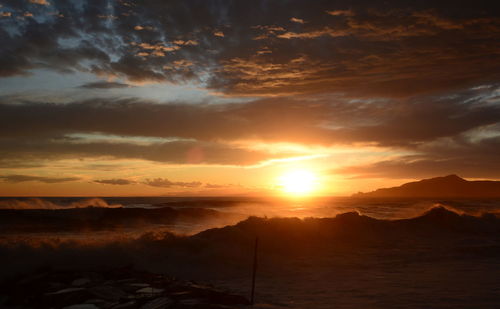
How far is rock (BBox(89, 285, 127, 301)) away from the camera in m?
8.31

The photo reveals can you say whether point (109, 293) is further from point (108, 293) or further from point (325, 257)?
point (325, 257)

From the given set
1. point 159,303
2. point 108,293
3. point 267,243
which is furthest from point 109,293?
point 267,243

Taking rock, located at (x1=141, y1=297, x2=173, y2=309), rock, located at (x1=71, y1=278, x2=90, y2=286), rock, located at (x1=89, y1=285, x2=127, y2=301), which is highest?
rock, located at (x1=141, y1=297, x2=173, y2=309)

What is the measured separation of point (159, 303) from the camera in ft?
25.0

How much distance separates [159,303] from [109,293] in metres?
1.68

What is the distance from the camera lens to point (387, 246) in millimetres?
16703

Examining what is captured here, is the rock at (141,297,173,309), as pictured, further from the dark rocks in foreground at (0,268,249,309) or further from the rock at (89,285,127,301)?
the rock at (89,285,127,301)

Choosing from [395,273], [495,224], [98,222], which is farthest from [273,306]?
[98,222]

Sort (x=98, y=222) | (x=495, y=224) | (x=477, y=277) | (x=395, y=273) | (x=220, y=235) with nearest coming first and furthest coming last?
(x=477, y=277), (x=395, y=273), (x=220, y=235), (x=495, y=224), (x=98, y=222)

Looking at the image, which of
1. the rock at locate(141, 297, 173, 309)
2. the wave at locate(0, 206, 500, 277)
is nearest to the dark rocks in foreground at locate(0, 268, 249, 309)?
the rock at locate(141, 297, 173, 309)

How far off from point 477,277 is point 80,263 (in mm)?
12431

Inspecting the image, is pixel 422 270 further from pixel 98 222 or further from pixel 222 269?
pixel 98 222

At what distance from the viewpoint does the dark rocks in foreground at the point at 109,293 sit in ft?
25.6

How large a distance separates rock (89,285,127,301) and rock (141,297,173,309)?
950 millimetres
